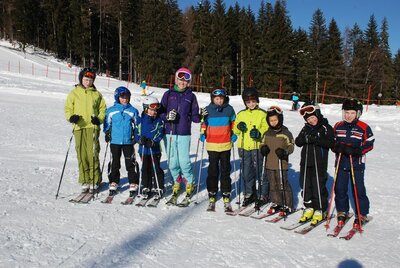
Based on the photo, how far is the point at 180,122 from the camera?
5.93 m

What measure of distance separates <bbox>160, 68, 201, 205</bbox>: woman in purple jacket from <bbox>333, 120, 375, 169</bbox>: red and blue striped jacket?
2.23m

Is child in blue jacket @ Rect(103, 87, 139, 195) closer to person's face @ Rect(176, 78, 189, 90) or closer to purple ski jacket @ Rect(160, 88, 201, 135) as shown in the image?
purple ski jacket @ Rect(160, 88, 201, 135)

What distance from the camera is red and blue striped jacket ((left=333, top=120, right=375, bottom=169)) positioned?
4.92 metres

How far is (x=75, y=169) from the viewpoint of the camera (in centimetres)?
764

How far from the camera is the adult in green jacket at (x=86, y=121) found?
6.00 metres

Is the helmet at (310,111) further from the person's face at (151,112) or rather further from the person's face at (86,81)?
the person's face at (86,81)

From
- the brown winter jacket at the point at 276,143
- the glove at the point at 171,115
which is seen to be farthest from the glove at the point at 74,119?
the brown winter jacket at the point at 276,143

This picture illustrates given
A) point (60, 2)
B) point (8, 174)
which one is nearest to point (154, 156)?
point (8, 174)

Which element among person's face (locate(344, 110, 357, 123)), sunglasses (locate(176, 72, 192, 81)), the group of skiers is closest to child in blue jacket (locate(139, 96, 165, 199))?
the group of skiers

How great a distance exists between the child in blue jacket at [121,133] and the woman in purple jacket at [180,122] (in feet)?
1.80

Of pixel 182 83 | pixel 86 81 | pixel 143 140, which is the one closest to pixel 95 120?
pixel 86 81

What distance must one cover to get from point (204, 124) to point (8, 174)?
366 centimetres

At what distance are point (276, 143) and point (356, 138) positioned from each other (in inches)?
44.6

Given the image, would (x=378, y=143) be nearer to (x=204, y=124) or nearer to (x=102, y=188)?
(x=204, y=124)
